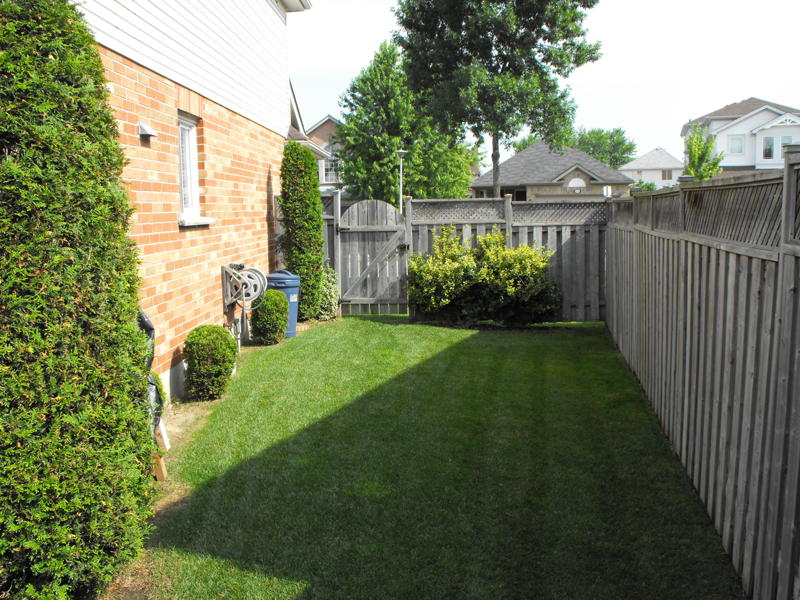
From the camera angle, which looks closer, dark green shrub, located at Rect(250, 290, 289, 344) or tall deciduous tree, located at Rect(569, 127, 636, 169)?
dark green shrub, located at Rect(250, 290, 289, 344)

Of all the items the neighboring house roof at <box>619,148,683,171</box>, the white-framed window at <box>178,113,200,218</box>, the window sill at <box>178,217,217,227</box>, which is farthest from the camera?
the neighboring house roof at <box>619,148,683,171</box>

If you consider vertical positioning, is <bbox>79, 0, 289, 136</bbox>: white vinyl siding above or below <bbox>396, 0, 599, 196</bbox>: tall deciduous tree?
below

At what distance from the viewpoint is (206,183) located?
29.4 ft

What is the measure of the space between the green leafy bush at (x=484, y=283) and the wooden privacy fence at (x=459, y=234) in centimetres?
43

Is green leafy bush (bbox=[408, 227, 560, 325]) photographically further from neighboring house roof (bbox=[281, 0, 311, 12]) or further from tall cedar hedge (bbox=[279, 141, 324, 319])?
neighboring house roof (bbox=[281, 0, 311, 12])

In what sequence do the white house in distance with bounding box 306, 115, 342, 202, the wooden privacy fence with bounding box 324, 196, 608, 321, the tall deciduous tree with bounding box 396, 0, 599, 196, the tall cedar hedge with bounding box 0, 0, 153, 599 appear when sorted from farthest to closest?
the white house in distance with bounding box 306, 115, 342, 202
the tall deciduous tree with bounding box 396, 0, 599, 196
the wooden privacy fence with bounding box 324, 196, 608, 321
the tall cedar hedge with bounding box 0, 0, 153, 599

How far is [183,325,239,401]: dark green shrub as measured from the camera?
721 centimetres

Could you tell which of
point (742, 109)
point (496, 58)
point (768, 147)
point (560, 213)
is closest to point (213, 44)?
point (560, 213)

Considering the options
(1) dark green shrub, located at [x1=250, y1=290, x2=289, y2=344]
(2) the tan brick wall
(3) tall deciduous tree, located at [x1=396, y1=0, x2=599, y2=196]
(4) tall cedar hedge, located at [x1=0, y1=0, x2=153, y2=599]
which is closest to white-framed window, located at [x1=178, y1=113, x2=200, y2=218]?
(2) the tan brick wall

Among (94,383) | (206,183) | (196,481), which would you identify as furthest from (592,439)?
(206,183)

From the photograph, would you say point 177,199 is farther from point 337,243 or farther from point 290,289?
point 337,243

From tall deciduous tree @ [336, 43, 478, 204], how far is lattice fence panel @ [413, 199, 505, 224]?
27384 millimetres

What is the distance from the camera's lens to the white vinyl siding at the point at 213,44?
6.61 meters

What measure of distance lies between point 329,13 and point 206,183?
6.35 m
